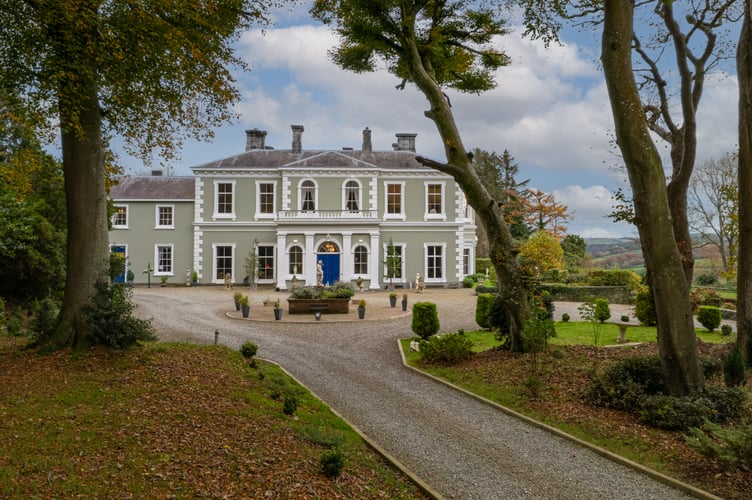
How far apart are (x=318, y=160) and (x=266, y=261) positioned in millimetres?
7628

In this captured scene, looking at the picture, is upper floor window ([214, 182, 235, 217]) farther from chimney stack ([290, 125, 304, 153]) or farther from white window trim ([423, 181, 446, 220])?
white window trim ([423, 181, 446, 220])

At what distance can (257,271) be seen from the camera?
3100 centimetres

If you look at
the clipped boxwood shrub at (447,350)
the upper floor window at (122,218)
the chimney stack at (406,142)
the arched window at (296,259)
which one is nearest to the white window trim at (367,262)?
the arched window at (296,259)

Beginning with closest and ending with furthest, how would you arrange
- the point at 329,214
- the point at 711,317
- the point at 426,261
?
the point at 711,317
the point at 329,214
the point at 426,261

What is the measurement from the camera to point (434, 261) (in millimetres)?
32344

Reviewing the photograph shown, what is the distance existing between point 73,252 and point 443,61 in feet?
35.2

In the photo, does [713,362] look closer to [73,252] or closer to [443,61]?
[443,61]

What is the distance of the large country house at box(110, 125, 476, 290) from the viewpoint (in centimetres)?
3058

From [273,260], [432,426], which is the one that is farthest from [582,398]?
[273,260]

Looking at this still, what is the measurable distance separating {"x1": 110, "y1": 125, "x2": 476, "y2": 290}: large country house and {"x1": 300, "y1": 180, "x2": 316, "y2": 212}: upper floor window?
66mm

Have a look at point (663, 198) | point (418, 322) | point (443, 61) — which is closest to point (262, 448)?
point (663, 198)

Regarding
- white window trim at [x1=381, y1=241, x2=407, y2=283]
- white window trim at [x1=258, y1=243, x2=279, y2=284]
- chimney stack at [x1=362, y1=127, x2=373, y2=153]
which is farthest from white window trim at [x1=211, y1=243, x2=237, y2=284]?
chimney stack at [x1=362, y1=127, x2=373, y2=153]

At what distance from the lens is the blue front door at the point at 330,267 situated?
30.6 m

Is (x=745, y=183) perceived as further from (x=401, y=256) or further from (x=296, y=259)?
(x=296, y=259)
